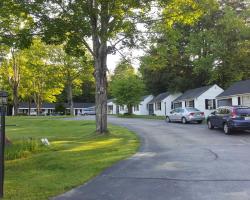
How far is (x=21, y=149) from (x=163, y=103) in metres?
48.7

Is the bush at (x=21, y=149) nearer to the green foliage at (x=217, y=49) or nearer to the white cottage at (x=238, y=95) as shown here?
the white cottage at (x=238, y=95)

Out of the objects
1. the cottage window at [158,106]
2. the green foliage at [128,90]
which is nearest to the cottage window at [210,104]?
the green foliage at [128,90]

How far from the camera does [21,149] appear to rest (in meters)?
15.2

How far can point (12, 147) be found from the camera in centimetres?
1556

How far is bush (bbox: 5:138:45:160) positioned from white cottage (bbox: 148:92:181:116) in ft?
152

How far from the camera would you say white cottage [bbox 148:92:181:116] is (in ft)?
204

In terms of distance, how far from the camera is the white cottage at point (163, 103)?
62.0 m

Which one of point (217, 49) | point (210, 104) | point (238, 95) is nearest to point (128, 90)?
point (210, 104)

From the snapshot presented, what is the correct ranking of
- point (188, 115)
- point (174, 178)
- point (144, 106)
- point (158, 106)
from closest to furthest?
1. point (174, 178)
2. point (188, 115)
3. point (158, 106)
4. point (144, 106)

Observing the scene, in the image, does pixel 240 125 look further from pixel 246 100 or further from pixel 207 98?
pixel 207 98

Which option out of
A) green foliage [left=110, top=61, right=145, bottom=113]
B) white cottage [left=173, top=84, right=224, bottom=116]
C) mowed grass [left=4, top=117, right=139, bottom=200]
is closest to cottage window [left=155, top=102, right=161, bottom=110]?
green foliage [left=110, top=61, right=145, bottom=113]

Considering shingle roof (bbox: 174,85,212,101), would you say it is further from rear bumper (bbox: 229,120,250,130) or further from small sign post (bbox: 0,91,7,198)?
small sign post (bbox: 0,91,7,198)

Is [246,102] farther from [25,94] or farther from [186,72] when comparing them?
[25,94]

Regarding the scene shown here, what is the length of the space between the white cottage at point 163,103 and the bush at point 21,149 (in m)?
46.3
